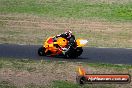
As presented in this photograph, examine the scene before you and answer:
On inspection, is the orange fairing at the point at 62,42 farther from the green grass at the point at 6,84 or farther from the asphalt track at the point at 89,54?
the green grass at the point at 6,84

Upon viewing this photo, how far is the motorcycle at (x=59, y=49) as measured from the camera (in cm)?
2358

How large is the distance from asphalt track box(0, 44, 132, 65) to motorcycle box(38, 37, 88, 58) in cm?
34

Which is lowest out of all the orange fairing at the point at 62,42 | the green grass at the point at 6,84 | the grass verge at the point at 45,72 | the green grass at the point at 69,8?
the green grass at the point at 69,8

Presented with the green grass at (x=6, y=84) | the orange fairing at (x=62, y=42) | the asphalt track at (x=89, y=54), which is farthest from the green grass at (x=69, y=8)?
the green grass at (x=6, y=84)

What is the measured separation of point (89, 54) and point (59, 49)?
2.07m

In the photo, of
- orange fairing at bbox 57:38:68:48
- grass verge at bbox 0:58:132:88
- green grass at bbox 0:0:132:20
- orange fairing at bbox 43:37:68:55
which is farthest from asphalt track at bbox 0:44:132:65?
green grass at bbox 0:0:132:20

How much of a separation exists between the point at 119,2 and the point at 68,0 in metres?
5.16

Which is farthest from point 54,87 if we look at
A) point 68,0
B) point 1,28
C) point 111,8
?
point 68,0

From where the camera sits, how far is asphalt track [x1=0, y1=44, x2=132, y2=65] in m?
23.6

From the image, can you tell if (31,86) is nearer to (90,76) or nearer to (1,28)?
(90,76)

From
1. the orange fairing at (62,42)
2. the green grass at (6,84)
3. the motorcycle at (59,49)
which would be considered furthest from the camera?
the orange fairing at (62,42)

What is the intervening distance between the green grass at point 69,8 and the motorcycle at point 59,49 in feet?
50.6

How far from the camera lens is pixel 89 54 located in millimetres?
25094

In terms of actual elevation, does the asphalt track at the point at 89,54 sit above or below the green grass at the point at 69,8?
above
